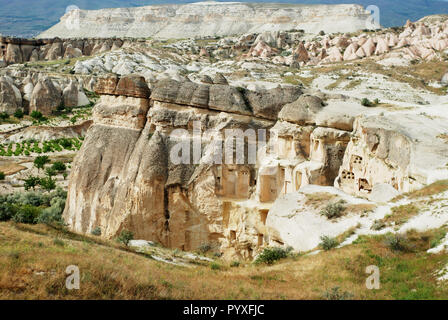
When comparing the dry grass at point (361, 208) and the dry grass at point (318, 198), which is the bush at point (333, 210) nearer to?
the dry grass at point (361, 208)

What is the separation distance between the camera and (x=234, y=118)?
21.7m

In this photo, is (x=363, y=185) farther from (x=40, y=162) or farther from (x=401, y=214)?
(x=40, y=162)

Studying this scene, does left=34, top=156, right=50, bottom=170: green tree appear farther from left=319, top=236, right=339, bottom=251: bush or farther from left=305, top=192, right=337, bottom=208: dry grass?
left=319, top=236, right=339, bottom=251: bush

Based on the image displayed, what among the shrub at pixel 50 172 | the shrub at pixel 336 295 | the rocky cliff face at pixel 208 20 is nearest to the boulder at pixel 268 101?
the shrub at pixel 336 295

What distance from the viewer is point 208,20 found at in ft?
564

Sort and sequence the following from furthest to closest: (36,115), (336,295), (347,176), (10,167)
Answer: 1. (36,115)
2. (10,167)
3. (347,176)
4. (336,295)

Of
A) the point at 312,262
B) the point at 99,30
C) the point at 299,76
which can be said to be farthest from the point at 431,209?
the point at 99,30

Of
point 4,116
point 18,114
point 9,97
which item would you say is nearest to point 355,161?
point 4,116

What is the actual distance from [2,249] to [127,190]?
12.0 metres

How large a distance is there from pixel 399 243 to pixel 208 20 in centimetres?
17019

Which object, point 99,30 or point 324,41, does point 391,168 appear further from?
point 99,30

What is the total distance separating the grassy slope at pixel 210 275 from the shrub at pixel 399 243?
19 centimetres

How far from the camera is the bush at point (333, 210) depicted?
14234 millimetres

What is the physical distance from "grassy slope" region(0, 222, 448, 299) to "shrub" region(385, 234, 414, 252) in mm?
191
